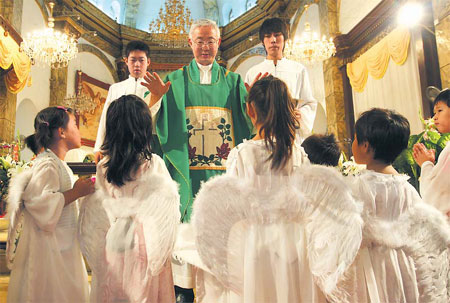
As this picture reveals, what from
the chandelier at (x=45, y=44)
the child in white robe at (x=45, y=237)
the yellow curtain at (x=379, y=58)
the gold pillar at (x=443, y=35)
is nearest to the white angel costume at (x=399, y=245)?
the child in white robe at (x=45, y=237)

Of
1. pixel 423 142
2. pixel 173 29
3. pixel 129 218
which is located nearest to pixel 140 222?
pixel 129 218

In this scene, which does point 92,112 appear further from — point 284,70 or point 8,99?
point 284,70

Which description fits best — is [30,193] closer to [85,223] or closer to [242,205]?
[85,223]

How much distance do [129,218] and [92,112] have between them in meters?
10.6

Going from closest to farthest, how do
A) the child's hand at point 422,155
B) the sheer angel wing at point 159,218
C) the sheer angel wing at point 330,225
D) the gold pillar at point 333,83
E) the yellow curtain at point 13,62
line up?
the sheer angel wing at point 330,225 < the sheer angel wing at point 159,218 < the child's hand at point 422,155 < the yellow curtain at point 13,62 < the gold pillar at point 333,83

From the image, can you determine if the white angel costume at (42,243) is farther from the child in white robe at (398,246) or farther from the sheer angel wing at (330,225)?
the child in white robe at (398,246)

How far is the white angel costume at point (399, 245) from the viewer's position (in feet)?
6.23

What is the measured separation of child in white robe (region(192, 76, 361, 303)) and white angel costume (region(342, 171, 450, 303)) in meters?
0.22

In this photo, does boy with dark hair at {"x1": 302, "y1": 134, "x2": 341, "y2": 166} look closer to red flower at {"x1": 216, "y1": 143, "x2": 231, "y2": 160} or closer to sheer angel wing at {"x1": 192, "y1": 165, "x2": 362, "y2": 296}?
red flower at {"x1": 216, "y1": 143, "x2": 231, "y2": 160}

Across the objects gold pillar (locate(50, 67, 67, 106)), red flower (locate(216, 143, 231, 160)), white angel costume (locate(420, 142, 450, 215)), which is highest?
gold pillar (locate(50, 67, 67, 106))

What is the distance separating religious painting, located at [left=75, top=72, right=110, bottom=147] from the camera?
1153 cm

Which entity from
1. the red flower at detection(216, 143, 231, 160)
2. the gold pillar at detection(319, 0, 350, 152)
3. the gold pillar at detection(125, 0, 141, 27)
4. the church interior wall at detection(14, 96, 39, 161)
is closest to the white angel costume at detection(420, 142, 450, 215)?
the red flower at detection(216, 143, 231, 160)

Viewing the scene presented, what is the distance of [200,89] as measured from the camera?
10.0 feet

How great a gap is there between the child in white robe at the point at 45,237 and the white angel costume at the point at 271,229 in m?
0.83
